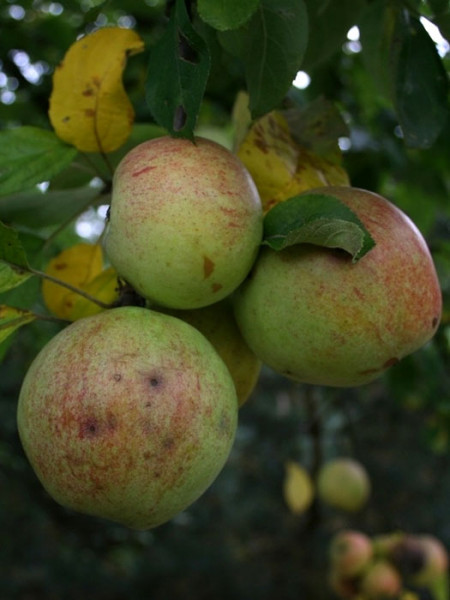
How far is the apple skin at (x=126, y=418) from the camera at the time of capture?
1.04 meters

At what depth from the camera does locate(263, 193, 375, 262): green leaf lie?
43.4 inches

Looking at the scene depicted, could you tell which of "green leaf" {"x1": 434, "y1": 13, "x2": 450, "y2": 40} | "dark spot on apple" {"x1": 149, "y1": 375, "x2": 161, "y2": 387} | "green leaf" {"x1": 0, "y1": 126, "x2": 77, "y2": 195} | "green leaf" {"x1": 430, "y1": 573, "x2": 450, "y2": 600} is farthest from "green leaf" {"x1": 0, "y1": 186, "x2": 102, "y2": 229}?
"green leaf" {"x1": 430, "y1": 573, "x2": 450, "y2": 600}

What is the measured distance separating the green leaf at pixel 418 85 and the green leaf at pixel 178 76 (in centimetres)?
56

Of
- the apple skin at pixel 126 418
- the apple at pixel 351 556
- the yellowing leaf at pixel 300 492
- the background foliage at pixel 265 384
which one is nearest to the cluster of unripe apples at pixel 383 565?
the apple at pixel 351 556

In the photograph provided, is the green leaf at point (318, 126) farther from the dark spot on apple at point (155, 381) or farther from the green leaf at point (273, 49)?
the dark spot on apple at point (155, 381)

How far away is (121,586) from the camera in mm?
5926

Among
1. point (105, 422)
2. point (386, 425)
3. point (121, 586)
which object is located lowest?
Answer: point (121, 586)

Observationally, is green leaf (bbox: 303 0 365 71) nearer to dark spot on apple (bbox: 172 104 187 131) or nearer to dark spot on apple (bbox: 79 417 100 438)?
dark spot on apple (bbox: 172 104 187 131)

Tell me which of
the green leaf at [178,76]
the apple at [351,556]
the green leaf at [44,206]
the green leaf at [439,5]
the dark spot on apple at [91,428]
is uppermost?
the green leaf at [439,5]

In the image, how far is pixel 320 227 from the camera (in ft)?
3.68

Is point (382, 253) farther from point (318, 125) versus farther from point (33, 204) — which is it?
point (33, 204)

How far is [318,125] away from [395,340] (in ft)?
1.94

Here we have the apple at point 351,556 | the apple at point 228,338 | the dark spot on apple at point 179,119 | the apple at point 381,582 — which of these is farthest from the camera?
the apple at point 351,556

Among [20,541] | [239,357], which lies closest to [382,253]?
[239,357]
